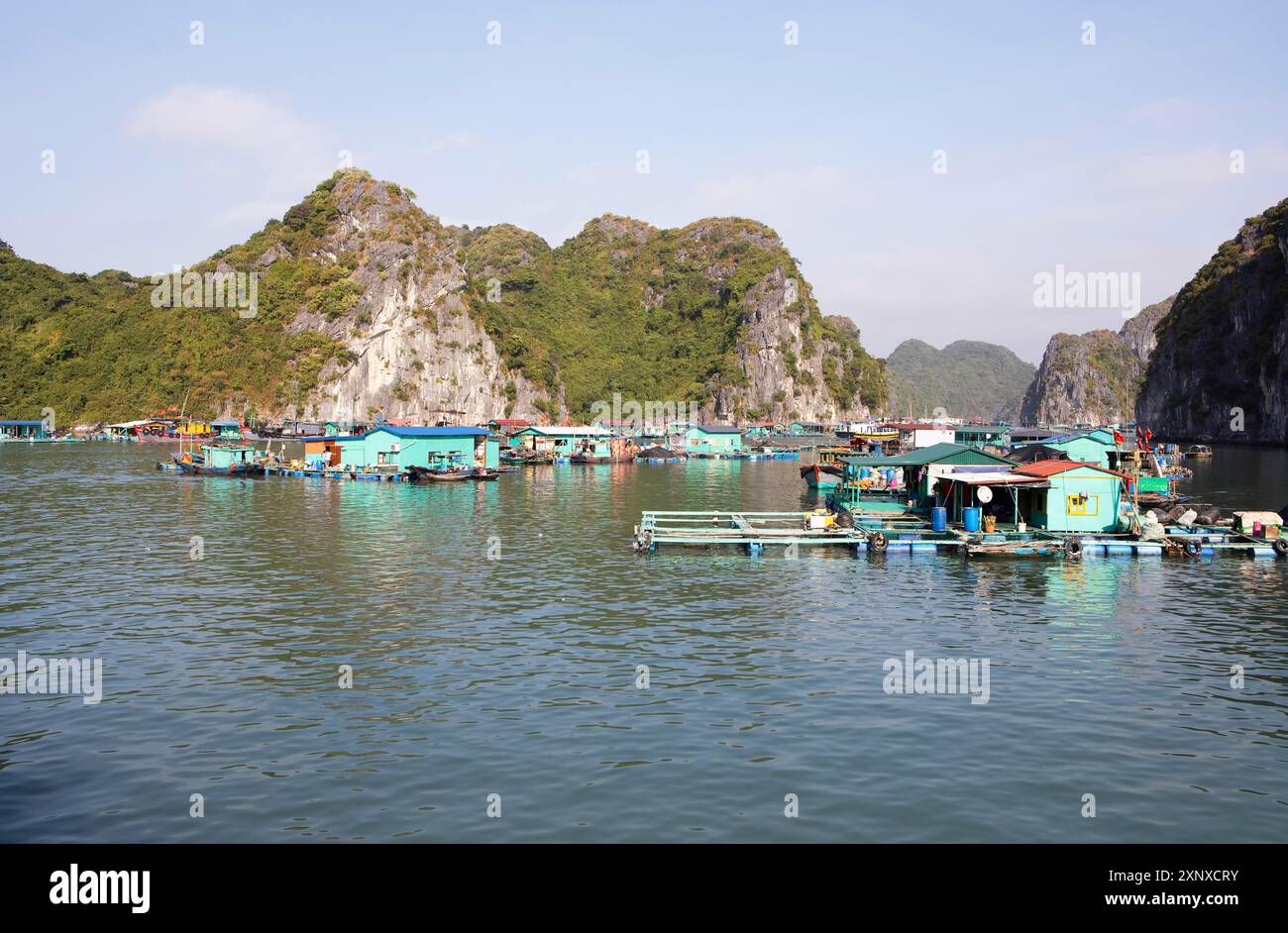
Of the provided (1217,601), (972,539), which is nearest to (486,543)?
(972,539)

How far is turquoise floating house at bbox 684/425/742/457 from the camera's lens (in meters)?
150

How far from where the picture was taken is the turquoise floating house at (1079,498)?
148 feet

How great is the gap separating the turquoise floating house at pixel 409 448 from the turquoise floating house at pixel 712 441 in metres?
59.2

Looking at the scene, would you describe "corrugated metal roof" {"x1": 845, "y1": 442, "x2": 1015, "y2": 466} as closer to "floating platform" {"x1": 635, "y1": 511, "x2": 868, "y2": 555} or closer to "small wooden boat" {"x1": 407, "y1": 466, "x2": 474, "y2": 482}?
"floating platform" {"x1": 635, "y1": 511, "x2": 868, "y2": 555}

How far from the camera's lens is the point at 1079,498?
150 ft

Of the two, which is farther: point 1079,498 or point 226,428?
point 226,428

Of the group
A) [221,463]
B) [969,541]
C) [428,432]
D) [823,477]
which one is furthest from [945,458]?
[221,463]

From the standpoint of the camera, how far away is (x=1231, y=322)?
193750mm

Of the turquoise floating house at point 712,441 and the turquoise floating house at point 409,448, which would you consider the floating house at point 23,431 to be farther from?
the turquoise floating house at point 712,441

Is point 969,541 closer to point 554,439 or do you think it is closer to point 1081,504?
point 1081,504

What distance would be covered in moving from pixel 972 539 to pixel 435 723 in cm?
3068

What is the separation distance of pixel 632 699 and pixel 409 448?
75630 mm

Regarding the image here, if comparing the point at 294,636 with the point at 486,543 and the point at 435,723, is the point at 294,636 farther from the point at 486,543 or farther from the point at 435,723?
the point at 486,543
